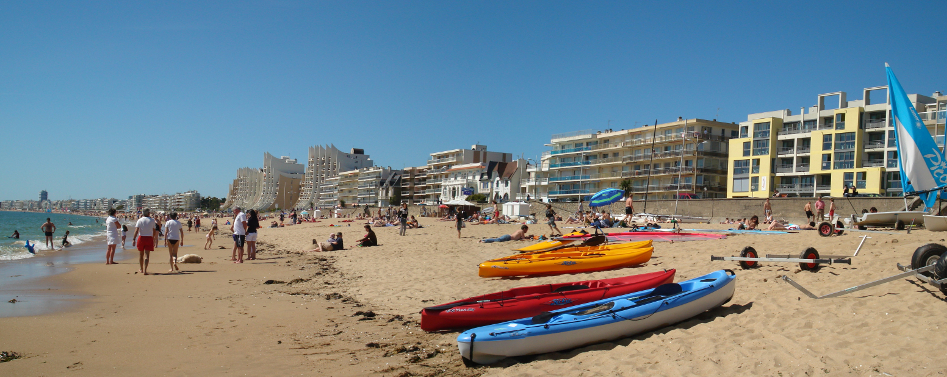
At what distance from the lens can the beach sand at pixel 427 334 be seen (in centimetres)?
486

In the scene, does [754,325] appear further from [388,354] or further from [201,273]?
[201,273]

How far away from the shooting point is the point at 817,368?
4.47 metres

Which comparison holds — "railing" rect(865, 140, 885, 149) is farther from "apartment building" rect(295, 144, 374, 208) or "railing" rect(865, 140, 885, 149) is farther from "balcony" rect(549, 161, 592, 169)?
"apartment building" rect(295, 144, 374, 208)

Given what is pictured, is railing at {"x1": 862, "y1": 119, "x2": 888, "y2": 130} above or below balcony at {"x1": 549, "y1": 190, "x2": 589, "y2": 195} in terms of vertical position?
above

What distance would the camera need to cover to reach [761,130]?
46062 millimetres

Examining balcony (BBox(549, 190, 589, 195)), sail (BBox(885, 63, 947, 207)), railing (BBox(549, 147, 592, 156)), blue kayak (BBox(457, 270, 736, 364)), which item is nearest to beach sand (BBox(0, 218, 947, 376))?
blue kayak (BBox(457, 270, 736, 364))

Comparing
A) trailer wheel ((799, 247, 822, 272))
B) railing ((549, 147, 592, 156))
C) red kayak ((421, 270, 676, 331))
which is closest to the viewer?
red kayak ((421, 270, 676, 331))

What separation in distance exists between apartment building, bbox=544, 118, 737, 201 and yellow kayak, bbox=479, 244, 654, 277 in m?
38.3

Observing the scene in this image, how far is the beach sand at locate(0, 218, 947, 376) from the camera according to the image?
4863 millimetres

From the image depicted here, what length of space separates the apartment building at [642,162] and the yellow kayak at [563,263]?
38.3 metres

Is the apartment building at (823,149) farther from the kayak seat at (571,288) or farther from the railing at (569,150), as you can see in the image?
the kayak seat at (571,288)

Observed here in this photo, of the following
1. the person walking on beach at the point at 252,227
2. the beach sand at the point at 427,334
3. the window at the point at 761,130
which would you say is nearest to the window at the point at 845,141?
the window at the point at 761,130

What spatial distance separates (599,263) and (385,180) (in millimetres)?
94030

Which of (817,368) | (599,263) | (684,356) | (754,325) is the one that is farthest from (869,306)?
(599,263)
